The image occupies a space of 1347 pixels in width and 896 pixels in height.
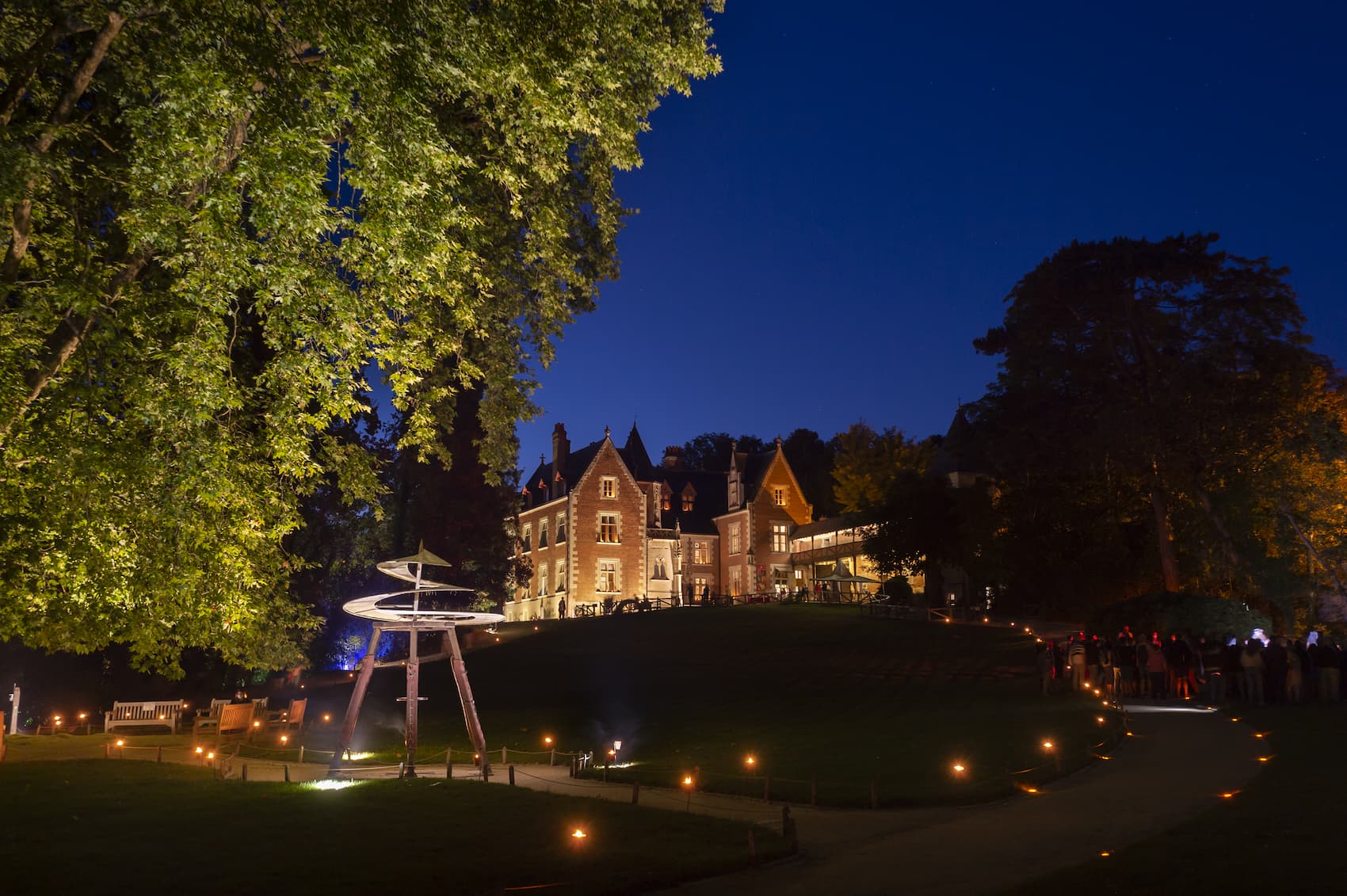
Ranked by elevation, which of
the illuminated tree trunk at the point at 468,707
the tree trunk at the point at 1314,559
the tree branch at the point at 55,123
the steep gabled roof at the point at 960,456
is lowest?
the illuminated tree trunk at the point at 468,707

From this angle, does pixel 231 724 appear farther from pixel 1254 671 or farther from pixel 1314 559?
pixel 1314 559

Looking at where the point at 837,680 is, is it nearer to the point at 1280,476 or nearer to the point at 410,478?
the point at 1280,476

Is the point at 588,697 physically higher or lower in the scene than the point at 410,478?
lower

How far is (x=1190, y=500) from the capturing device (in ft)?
129

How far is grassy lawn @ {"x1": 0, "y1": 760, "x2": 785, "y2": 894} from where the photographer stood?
8609 millimetres

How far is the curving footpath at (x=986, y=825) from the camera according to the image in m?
9.09

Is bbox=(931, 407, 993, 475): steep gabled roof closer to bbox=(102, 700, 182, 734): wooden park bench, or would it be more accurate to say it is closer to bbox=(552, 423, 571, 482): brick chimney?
bbox=(552, 423, 571, 482): brick chimney

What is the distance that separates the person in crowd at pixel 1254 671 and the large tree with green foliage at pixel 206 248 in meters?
19.7

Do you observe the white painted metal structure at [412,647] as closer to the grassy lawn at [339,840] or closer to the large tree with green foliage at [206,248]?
the grassy lawn at [339,840]

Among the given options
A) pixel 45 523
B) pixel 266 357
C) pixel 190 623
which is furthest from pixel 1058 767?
pixel 266 357

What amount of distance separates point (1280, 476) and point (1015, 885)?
3266cm

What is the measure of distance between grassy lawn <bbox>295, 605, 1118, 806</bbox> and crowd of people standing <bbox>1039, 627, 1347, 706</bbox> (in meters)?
1.46

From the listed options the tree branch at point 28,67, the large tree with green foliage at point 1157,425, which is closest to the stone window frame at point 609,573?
the large tree with green foliage at point 1157,425

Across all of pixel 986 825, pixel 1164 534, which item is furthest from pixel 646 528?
pixel 986 825
